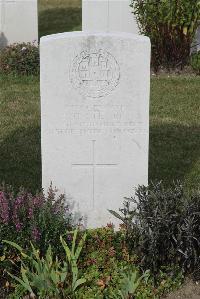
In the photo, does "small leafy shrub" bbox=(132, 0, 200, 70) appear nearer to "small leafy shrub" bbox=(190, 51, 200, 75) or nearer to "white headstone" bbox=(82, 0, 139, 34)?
"small leafy shrub" bbox=(190, 51, 200, 75)

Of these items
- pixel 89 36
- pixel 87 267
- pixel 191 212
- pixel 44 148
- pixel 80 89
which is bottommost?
pixel 87 267

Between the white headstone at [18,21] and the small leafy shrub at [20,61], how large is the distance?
148 centimetres

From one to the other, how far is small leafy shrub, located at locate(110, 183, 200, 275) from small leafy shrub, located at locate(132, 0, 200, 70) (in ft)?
21.0

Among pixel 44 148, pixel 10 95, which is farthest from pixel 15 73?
pixel 44 148

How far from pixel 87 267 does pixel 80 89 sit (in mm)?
1412

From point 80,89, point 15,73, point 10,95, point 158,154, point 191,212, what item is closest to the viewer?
point 191,212

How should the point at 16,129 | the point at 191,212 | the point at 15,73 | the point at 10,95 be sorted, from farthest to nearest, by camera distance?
the point at 15,73
the point at 10,95
the point at 16,129
the point at 191,212

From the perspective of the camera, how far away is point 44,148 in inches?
226

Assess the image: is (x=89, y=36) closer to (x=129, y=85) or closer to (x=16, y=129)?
(x=129, y=85)

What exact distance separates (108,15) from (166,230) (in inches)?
302

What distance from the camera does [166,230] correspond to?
520cm

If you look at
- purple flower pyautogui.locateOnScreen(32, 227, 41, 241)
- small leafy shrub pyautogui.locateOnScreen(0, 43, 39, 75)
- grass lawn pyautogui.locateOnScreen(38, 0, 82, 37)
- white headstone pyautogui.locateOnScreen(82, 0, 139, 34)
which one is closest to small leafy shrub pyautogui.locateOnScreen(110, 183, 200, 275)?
purple flower pyautogui.locateOnScreen(32, 227, 41, 241)

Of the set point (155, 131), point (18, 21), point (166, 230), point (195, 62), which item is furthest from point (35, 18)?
point (166, 230)

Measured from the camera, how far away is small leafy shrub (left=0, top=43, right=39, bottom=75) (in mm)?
11531
